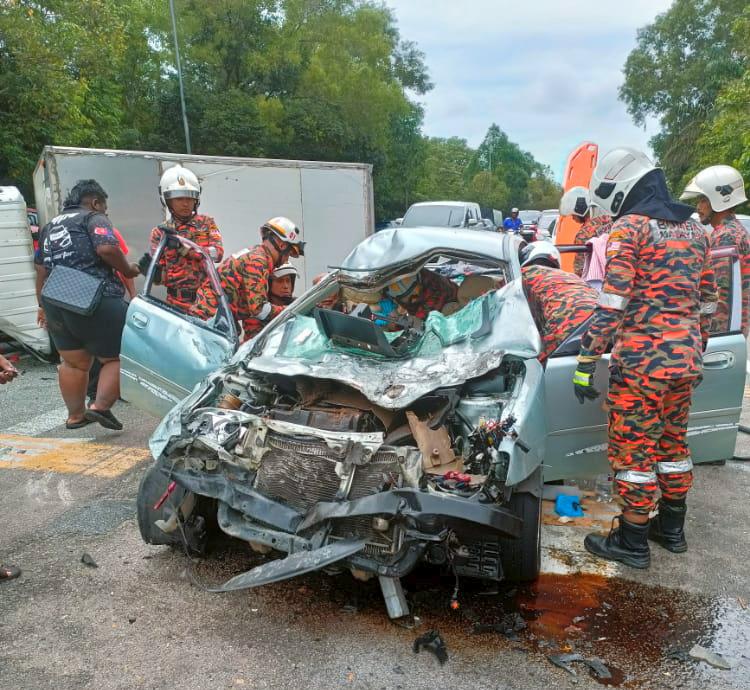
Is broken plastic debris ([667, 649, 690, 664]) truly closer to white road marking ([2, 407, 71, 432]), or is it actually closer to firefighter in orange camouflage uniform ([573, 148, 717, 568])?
firefighter in orange camouflage uniform ([573, 148, 717, 568])

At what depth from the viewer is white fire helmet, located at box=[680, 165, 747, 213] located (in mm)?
4836

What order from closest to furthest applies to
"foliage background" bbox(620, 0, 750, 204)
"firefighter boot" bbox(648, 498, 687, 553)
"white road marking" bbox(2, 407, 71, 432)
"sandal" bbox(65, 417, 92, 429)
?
"firefighter boot" bbox(648, 498, 687, 553) < "sandal" bbox(65, 417, 92, 429) < "white road marking" bbox(2, 407, 71, 432) < "foliage background" bbox(620, 0, 750, 204)

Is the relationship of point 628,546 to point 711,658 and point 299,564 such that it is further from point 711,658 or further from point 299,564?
point 299,564

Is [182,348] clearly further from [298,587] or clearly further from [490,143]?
[490,143]

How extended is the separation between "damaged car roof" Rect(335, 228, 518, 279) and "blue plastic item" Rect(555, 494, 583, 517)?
148 cm

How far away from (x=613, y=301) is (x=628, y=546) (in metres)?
1.26

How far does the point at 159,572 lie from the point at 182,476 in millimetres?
675

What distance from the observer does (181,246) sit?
15.2ft


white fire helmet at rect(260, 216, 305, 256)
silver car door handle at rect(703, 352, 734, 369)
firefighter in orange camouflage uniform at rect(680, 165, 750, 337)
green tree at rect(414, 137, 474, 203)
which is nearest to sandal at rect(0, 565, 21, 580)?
white fire helmet at rect(260, 216, 305, 256)

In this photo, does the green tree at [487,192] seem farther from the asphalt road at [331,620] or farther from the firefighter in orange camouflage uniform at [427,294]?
the asphalt road at [331,620]

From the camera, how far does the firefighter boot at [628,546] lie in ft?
10.5

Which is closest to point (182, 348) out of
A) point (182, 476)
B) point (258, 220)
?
point (182, 476)

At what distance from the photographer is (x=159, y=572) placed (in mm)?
3111

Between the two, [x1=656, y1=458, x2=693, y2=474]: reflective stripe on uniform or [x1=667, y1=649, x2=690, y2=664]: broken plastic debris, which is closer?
[x1=667, y1=649, x2=690, y2=664]: broken plastic debris
